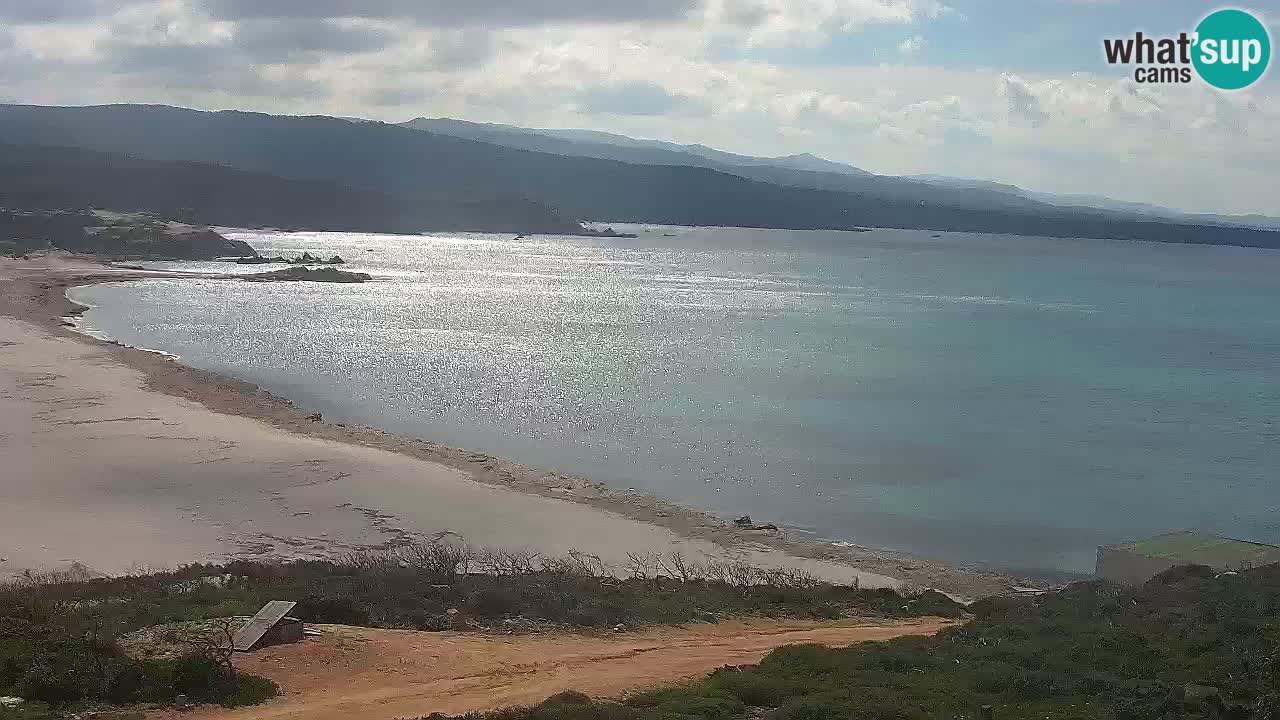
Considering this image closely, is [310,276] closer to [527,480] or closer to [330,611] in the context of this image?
[527,480]

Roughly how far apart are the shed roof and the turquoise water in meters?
2.51

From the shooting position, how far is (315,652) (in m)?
10.4

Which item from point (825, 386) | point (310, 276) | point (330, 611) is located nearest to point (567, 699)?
point (330, 611)

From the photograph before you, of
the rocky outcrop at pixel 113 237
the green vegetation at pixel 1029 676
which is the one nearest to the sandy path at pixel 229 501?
the green vegetation at pixel 1029 676

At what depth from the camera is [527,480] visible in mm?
25109

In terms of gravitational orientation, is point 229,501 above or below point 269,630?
below

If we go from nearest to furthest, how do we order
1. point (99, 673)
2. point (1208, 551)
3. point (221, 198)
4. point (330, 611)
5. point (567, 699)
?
point (99, 673)
point (567, 699)
point (330, 611)
point (1208, 551)
point (221, 198)

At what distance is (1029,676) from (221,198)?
15120 centimetres

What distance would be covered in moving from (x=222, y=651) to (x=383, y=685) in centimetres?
139

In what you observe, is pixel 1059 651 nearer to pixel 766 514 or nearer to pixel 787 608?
pixel 787 608

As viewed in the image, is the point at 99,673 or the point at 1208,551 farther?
the point at 1208,551

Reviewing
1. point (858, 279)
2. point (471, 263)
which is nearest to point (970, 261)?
point (858, 279)

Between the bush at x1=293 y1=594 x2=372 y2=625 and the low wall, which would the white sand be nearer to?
the low wall

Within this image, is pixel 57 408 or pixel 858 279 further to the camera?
pixel 858 279
